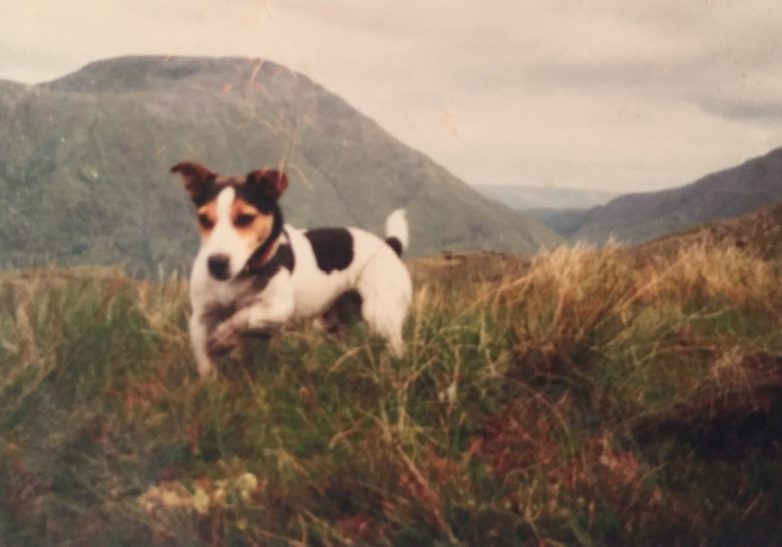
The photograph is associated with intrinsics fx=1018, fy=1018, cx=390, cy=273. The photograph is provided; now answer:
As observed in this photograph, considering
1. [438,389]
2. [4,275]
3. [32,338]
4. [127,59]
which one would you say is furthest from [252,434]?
[127,59]

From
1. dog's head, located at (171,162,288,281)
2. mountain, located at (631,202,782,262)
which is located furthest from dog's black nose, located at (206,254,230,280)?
mountain, located at (631,202,782,262)

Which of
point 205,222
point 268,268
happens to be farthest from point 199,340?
point 205,222

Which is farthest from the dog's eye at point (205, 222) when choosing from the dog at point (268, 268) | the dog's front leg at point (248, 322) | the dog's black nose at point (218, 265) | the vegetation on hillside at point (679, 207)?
the vegetation on hillside at point (679, 207)

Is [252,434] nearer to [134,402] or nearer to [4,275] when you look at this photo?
[134,402]

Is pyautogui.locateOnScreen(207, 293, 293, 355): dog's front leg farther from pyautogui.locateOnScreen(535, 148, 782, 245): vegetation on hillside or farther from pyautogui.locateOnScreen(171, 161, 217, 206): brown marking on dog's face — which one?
pyautogui.locateOnScreen(535, 148, 782, 245): vegetation on hillside

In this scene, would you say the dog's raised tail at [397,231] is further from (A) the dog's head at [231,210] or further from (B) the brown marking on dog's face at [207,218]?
(B) the brown marking on dog's face at [207,218]

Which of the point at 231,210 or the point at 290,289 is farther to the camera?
the point at 290,289

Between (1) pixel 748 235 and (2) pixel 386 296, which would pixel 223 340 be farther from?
(1) pixel 748 235
